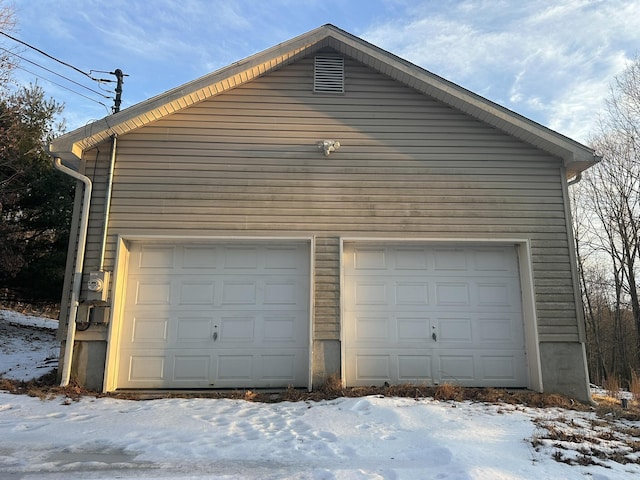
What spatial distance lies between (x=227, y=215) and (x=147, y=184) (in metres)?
1.46

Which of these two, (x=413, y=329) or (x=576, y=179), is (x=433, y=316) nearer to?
(x=413, y=329)

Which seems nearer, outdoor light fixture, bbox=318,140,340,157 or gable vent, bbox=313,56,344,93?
outdoor light fixture, bbox=318,140,340,157

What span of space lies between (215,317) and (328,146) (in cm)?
343

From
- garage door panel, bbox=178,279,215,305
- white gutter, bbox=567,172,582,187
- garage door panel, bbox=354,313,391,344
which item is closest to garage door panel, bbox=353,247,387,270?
garage door panel, bbox=354,313,391,344

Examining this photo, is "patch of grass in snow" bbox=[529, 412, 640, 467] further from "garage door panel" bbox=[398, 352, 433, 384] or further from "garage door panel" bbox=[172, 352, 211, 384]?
"garage door panel" bbox=[172, 352, 211, 384]

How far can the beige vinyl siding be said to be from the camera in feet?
23.9

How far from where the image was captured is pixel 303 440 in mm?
4566

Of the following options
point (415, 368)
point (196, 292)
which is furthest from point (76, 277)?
point (415, 368)

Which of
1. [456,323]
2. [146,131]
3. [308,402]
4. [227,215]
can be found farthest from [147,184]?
[456,323]

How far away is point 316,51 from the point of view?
26.4 ft

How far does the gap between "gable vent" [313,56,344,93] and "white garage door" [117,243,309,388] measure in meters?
2.89

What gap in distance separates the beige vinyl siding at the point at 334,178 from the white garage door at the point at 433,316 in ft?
1.31

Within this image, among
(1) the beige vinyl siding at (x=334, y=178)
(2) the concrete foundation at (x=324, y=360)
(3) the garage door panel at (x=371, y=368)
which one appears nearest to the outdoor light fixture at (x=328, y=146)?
(1) the beige vinyl siding at (x=334, y=178)

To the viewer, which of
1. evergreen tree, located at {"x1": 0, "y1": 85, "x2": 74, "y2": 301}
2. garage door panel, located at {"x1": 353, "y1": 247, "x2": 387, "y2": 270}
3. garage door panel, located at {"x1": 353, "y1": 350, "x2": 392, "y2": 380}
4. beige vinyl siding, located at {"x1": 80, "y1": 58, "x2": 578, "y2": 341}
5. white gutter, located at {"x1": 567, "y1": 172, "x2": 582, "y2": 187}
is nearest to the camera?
garage door panel, located at {"x1": 353, "y1": 350, "x2": 392, "y2": 380}
